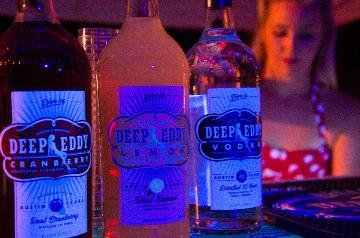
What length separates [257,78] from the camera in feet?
2.47

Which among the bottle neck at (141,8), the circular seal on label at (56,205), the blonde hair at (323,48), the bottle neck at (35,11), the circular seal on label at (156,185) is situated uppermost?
the blonde hair at (323,48)

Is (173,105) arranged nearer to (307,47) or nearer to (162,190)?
(162,190)

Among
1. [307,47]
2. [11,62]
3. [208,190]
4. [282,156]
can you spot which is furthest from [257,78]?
[307,47]

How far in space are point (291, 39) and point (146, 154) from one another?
1254mm

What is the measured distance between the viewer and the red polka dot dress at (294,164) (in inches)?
65.1

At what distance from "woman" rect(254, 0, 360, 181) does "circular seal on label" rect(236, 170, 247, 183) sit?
1002mm

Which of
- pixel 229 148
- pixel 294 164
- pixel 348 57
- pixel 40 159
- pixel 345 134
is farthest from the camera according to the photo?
pixel 348 57

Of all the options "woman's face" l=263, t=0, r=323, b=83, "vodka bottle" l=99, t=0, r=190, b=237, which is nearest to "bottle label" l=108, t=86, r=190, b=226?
"vodka bottle" l=99, t=0, r=190, b=237

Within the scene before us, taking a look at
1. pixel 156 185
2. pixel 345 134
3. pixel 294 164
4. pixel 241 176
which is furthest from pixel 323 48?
pixel 156 185

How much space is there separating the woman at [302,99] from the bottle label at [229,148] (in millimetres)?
1001

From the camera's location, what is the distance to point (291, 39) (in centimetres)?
173

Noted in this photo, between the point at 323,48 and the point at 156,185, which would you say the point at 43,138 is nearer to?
the point at 156,185

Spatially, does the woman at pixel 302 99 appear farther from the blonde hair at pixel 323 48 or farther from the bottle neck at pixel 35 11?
the bottle neck at pixel 35 11

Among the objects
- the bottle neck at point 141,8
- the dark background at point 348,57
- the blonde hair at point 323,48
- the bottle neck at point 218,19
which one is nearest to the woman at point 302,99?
the blonde hair at point 323,48
